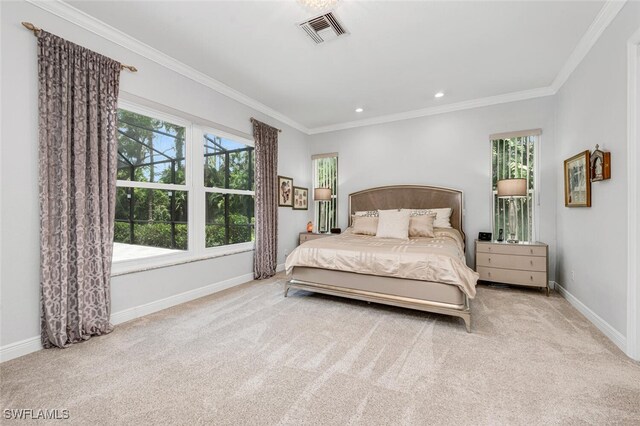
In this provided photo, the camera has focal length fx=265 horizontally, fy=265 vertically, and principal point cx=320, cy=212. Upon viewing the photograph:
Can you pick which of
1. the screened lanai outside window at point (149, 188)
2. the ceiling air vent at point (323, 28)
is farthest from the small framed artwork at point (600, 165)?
the screened lanai outside window at point (149, 188)

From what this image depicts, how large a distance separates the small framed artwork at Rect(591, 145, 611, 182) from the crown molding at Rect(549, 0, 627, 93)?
3.60 feet

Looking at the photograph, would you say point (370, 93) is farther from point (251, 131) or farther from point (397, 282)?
point (397, 282)

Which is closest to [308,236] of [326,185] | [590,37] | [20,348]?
[326,185]

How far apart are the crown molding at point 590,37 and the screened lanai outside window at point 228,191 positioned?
4201 millimetres

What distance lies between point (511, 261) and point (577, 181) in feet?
4.06

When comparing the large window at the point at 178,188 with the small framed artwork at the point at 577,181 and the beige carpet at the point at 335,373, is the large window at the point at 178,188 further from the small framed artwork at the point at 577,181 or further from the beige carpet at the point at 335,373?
the small framed artwork at the point at 577,181

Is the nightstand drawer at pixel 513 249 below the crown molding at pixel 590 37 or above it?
below

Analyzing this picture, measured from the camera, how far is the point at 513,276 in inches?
142

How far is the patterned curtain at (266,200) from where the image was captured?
4301 mm

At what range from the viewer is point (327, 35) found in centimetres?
264

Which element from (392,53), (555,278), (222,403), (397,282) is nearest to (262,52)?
(392,53)

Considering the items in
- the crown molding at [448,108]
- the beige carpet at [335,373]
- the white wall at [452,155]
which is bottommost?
the beige carpet at [335,373]

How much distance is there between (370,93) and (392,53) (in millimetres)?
1033

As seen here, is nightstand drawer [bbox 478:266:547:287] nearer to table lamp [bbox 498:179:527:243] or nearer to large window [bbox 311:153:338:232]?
table lamp [bbox 498:179:527:243]
